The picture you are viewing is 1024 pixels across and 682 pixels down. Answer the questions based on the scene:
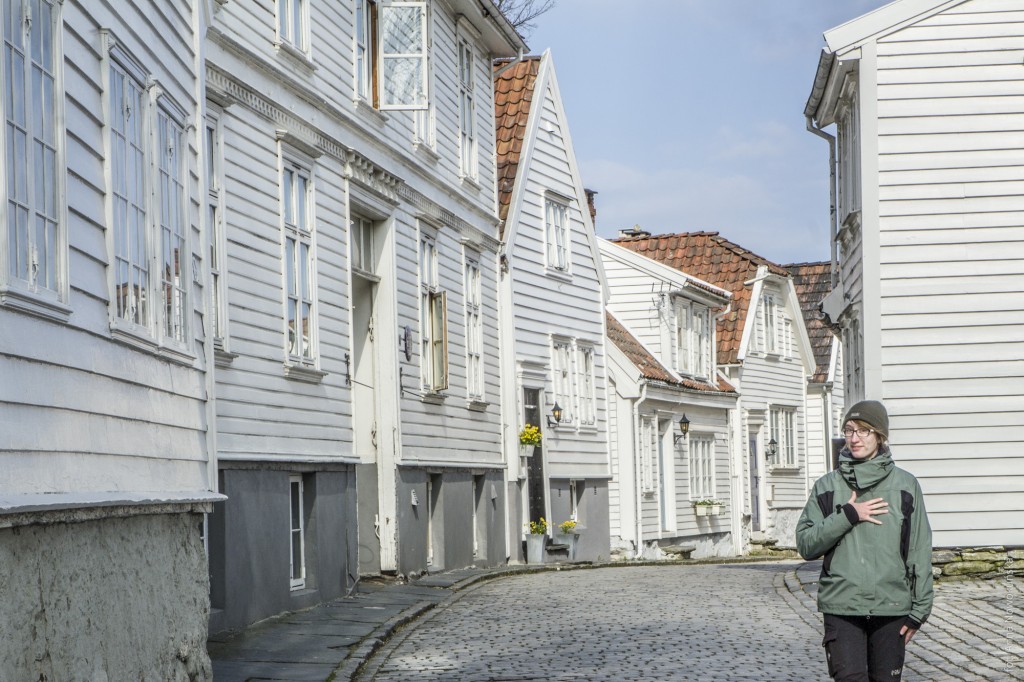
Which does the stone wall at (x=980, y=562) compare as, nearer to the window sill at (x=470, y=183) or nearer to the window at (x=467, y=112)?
the window sill at (x=470, y=183)

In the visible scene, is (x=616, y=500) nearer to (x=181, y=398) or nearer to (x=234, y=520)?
(x=234, y=520)

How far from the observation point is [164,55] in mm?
9477

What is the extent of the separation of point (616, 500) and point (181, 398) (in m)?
19.1

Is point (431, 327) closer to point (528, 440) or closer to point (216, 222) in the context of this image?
point (528, 440)

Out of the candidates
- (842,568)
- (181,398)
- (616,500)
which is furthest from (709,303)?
(842,568)

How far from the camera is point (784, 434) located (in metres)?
36.6

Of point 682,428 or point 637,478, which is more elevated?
point 682,428

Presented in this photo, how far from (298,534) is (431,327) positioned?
477cm

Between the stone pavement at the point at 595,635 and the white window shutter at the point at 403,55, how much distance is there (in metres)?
5.47

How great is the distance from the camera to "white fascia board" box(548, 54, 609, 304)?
2475cm

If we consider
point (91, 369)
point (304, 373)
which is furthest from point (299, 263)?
point (91, 369)

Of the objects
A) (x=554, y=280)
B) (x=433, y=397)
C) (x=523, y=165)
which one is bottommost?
(x=433, y=397)

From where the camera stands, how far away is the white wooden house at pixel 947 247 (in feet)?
51.5

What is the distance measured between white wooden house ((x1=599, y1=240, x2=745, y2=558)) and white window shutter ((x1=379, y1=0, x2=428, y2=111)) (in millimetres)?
11655
